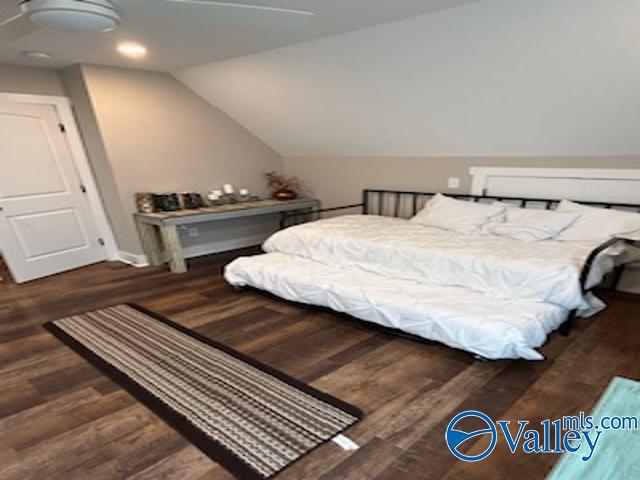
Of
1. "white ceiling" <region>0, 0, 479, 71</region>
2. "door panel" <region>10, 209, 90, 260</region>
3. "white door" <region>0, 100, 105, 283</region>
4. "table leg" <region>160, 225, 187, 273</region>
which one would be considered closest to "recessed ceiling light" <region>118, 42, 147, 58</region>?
"white ceiling" <region>0, 0, 479, 71</region>

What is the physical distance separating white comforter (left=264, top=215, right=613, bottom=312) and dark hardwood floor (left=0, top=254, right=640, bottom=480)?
42cm

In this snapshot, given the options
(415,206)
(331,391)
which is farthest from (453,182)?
(331,391)

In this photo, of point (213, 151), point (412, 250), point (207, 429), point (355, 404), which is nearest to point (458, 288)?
point (412, 250)

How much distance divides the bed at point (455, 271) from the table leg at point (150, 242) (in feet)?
4.47

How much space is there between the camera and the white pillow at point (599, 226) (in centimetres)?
256

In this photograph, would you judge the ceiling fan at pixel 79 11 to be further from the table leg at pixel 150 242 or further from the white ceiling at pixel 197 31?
the table leg at pixel 150 242

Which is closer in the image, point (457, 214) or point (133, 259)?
point (457, 214)

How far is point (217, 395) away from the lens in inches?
76.4

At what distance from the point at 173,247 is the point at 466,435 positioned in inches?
128

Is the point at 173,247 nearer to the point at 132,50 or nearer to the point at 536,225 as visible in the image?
the point at 132,50

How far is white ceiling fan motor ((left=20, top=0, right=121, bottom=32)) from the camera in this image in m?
1.59

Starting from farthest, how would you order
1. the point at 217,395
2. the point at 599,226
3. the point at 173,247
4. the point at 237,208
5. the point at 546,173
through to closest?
1. the point at 237,208
2. the point at 173,247
3. the point at 546,173
4. the point at 599,226
5. the point at 217,395

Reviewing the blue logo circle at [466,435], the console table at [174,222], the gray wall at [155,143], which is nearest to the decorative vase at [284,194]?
the console table at [174,222]

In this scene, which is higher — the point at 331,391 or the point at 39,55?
the point at 39,55
